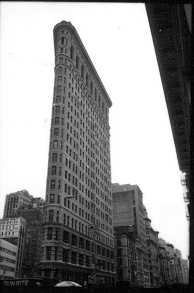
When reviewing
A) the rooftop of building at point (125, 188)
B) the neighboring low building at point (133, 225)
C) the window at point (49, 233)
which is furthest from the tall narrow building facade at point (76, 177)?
the rooftop of building at point (125, 188)

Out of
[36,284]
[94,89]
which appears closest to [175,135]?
[36,284]

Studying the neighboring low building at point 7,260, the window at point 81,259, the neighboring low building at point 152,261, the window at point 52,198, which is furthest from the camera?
the neighboring low building at point 152,261

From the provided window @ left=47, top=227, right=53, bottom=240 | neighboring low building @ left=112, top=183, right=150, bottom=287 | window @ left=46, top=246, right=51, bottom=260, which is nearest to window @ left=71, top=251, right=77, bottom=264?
window @ left=46, top=246, right=51, bottom=260

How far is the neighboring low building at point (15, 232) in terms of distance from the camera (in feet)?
457

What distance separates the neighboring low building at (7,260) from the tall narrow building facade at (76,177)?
159 feet

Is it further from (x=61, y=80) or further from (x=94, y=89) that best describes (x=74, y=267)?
(x=94, y=89)

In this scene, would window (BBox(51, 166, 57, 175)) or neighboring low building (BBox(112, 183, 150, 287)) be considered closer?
window (BBox(51, 166, 57, 175))

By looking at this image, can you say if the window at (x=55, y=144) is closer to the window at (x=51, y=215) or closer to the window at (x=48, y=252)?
the window at (x=51, y=215)

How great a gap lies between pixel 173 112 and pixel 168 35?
1236 centimetres

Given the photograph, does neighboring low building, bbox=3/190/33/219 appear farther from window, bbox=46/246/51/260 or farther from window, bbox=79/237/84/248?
window, bbox=46/246/51/260

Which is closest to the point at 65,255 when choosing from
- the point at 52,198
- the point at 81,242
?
the point at 81,242

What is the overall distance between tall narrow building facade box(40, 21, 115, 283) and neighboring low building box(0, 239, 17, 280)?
48.6 metres

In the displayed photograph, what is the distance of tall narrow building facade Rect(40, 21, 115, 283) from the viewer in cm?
5991

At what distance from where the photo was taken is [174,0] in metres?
4.33
